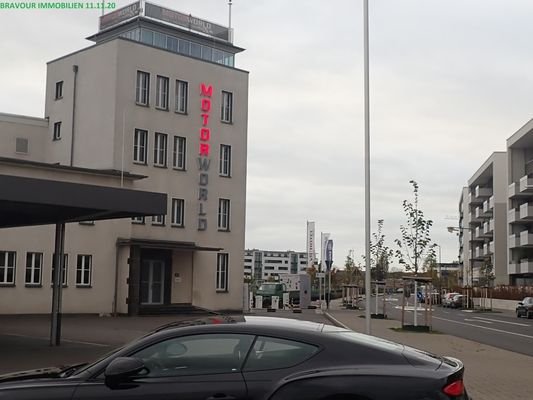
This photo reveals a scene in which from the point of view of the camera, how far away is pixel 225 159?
42.3 metres

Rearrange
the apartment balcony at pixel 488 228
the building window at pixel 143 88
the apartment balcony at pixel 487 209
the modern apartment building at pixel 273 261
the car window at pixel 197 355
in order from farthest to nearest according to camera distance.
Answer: the modern apartment building at pixel 273 261 → the apartment balcony at pixel 487 209 → the apartment balcony at pixel 488 228 → the building window at pixel 143 88 → the car window at pixel 197 355

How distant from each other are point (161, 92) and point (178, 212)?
21.2ft

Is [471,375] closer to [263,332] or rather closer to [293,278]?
[263,332]

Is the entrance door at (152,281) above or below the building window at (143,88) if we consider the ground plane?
below

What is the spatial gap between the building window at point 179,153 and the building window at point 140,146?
1843 millimetres

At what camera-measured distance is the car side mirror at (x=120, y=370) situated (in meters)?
5.42

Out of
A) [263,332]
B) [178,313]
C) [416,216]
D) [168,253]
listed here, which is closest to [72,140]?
[168,253]

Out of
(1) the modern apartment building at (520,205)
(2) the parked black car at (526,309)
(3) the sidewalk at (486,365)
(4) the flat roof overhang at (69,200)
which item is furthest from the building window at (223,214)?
(1) the modern apartment building at (520,205)

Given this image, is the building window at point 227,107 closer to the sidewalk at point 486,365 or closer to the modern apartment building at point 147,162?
the modern apartment building at point 147,162

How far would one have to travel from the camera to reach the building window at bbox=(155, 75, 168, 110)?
129ft

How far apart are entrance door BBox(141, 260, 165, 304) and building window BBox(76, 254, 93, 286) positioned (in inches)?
133

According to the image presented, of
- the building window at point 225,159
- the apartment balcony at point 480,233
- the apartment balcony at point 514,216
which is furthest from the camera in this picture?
the apartment balcony at point 480,233

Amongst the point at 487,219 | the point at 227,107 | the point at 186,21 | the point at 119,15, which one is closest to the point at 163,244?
the point at 227,107

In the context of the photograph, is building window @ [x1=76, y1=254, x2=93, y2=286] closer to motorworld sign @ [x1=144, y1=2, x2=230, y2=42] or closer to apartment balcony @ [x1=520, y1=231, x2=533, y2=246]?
motorworld sign @ [x1=144, y1=2, x2=230, y2=42]
